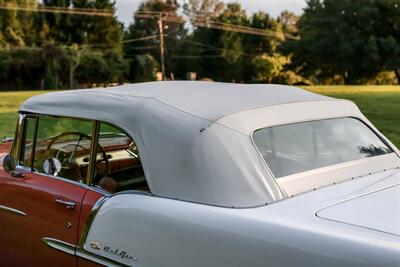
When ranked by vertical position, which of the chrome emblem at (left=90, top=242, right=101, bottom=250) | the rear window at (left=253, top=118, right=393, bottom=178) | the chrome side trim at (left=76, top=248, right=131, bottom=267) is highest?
the rear window at (left=253, top=118, right=393, bottom=178)

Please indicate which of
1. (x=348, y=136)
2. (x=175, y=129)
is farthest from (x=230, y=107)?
(x=348, y=136)

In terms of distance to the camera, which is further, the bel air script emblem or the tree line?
the tree line

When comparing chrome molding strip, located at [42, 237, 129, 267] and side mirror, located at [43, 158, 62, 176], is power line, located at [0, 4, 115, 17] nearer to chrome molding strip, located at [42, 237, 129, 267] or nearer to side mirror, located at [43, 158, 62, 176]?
side mirror, located at [43, 158, 62, 176]

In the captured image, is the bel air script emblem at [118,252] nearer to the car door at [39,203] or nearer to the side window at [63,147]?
the car door at [39,203]

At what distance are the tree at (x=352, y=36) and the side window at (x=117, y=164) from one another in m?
44.0

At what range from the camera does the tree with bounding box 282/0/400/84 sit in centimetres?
4588

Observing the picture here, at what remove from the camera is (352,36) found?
46.8 metres

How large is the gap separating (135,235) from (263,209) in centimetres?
61

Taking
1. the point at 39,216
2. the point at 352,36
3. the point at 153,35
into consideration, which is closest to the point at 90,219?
the point at 39,216

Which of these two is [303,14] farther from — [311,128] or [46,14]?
[311,128]

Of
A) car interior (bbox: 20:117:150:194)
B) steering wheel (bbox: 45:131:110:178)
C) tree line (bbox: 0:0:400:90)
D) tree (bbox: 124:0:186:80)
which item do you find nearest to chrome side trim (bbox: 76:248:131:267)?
car interior (bbox: 20:117:150:194)

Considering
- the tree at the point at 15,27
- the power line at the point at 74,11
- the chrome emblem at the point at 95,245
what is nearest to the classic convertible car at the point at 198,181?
the chrome emblem at the point at 95,245

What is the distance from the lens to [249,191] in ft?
7.72

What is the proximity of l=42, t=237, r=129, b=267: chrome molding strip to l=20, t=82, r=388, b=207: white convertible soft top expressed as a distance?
41cm
